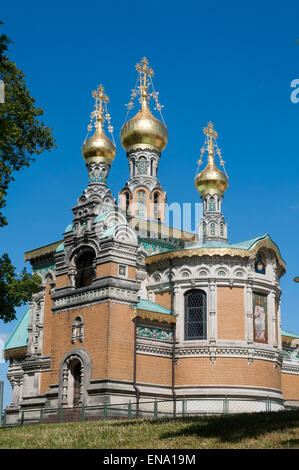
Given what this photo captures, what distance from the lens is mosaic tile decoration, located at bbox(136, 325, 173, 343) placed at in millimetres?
25602

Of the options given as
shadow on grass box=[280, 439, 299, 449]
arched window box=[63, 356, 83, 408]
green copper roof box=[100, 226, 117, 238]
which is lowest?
shadow on grass box=[280, 439, 299, 449]

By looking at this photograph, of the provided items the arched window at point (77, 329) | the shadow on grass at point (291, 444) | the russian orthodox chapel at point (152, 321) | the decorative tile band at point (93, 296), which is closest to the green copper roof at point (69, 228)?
the russian orthodox chapel at point (152, 321)

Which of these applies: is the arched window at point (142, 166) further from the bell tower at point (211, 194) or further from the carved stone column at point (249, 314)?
the carved stone column at point (249, 314)

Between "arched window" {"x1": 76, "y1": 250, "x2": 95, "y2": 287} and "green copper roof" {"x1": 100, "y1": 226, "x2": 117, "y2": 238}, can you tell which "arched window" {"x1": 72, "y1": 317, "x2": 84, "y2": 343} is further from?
"green copper roof" {"x1": 100, "y1": 226, "x2": 117, "y2": 238}

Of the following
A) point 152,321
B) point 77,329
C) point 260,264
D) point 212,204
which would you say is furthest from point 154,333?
point 212,204

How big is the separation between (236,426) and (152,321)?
12434 millimetres

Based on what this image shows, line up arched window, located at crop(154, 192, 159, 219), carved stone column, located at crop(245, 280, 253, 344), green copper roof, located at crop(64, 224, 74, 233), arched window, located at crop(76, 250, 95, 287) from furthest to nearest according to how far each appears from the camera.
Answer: arched window, located at crop(154, 192, 159, 219) < green copper roof, located at crop(64, 224, 74, 233) < arched window, located at crop(76, 250, 95, 287) < carved stone column, located at crop(245, 280, 253, 344)

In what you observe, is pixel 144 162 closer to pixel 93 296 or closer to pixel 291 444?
pixel 93 296

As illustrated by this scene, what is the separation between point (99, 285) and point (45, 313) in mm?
7290

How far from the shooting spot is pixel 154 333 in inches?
1032

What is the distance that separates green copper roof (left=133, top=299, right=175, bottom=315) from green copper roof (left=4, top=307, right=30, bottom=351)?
970 cm

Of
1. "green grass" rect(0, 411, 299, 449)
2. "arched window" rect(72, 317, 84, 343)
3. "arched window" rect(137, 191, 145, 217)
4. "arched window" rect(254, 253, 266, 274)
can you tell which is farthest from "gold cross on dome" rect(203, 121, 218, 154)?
"green grass" rect(0, 411, 299, 449)

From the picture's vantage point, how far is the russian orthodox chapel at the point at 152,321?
24906mm
